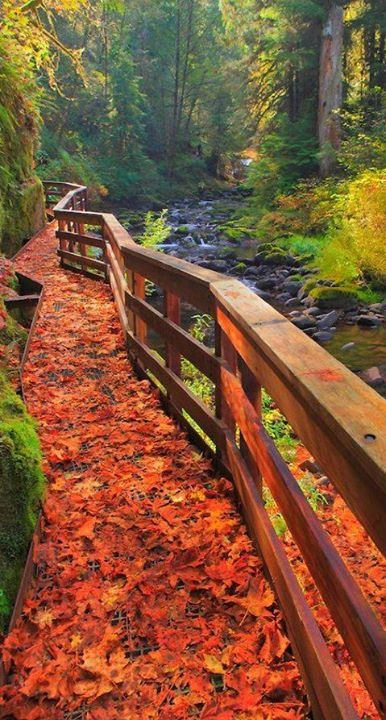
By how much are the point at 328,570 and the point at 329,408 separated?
67cm

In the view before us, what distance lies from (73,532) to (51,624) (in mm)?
737

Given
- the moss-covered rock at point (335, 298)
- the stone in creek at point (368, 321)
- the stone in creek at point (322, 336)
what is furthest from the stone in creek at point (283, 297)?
the stone in creek at point (322, 336)

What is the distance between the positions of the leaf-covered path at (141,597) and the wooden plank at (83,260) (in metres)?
5.45

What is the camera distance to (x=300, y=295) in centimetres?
1446

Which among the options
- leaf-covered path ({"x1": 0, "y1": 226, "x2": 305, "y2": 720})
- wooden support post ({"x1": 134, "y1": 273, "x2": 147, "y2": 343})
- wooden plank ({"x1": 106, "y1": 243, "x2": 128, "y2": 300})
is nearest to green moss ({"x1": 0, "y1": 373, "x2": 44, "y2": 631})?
leaf-covered path ({"x1": 0, "y1": 226, "x2": 305, "y2": 720})

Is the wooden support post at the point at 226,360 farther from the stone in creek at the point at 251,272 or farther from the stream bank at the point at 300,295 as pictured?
the stone in creek at the point at 251,272

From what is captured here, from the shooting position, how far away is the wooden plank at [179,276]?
3.52m

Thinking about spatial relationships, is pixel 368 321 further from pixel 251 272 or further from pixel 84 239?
pixel 251 272

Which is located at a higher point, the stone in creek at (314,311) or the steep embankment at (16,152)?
the steep embankment at (16,152)

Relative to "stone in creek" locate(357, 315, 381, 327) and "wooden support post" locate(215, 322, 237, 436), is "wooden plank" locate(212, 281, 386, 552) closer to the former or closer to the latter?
"wooden support post" locate(215, 322, 237, 436)

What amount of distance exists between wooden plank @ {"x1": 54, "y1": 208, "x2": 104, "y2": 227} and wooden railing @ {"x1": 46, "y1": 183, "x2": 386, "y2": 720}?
587 centimetres

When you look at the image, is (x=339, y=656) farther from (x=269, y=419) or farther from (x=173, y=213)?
(x=173, y=213)

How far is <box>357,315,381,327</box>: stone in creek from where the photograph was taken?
465 inches

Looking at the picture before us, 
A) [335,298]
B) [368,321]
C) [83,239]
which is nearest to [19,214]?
[83,239]
